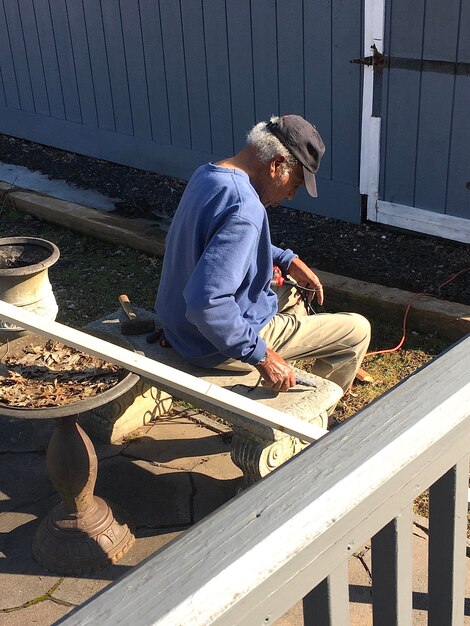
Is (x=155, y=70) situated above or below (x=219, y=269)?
below

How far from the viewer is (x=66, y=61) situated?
8.47 metres

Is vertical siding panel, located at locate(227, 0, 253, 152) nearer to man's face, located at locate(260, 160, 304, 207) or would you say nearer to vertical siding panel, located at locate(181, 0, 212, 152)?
vertical siding panel, located at locate(181, 0, 212, 152)

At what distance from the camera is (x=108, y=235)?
6.65 metres

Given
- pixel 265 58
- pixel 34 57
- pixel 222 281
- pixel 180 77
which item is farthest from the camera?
pixel 34 57

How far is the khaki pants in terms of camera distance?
3.85 metres

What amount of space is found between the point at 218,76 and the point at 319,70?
1139mm

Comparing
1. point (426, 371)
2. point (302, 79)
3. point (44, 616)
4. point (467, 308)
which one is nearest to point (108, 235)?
point (302, 79)

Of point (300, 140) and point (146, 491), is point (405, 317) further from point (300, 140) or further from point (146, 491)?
point (146, 491)

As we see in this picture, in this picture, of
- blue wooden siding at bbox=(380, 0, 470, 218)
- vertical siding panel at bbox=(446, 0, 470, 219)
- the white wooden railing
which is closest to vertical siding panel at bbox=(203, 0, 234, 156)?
blue wooden siding at bbox=(380, 0, 470, 218)

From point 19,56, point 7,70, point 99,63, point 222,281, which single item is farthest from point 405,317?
point 7,70

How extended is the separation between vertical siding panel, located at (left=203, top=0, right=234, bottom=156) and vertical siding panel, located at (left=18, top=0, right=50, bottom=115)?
2.61 meters

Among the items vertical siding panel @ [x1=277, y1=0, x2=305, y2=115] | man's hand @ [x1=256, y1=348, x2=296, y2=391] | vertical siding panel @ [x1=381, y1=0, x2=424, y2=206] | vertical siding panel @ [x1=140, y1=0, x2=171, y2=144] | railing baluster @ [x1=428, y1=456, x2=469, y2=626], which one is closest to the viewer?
railing baluster @ [x1=428, y1=456, x2=469, y2=626]

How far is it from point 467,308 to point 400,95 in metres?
1.79

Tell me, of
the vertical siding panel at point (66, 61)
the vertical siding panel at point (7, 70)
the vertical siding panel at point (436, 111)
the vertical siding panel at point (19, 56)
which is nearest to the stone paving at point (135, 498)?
the vertical siding panel at point (436, 111)
